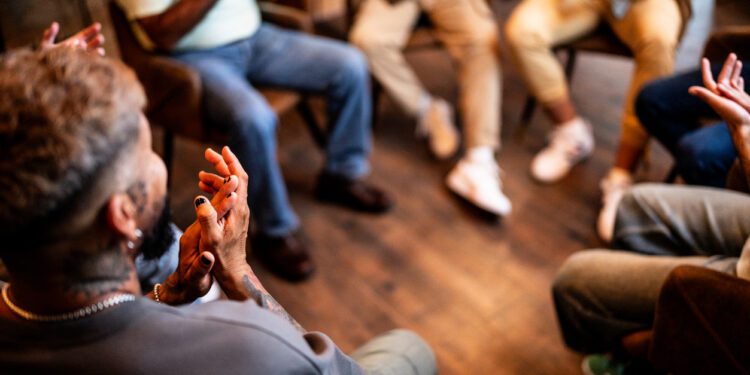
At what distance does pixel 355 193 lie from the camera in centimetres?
208

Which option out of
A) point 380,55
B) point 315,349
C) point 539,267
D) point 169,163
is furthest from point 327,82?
point 315,349

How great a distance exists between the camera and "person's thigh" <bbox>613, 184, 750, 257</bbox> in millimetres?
1223

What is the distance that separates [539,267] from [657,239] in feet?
1.85

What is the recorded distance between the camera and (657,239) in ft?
4.36

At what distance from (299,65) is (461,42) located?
639 millimetres

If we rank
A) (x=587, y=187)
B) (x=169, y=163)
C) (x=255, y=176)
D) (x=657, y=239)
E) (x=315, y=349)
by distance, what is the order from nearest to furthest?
(x=315, y=349), (x=657, y=239), (x=255, y=176), (x=169, y=163), (x=587, y=187)

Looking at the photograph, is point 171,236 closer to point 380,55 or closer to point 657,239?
point 657,239

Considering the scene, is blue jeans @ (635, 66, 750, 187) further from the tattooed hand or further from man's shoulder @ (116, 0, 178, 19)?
man's shoulder @ (116, 0, 178, 19)

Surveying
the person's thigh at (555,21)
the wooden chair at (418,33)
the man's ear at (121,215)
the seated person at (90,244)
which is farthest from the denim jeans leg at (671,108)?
the man's ear at (121,215)

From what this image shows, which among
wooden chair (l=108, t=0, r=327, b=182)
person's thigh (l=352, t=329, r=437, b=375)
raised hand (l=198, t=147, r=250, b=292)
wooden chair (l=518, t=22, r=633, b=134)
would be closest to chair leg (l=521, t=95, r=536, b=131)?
wooden chair (l=518, t=22, r=633, b=134)

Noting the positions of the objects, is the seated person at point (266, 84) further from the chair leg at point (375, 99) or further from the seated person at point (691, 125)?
the seated person at point (691, 125)

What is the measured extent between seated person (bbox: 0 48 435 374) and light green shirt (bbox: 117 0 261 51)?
1.07 metres

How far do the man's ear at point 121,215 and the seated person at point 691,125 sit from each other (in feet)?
4.46

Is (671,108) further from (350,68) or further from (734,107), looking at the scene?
(350,68)
